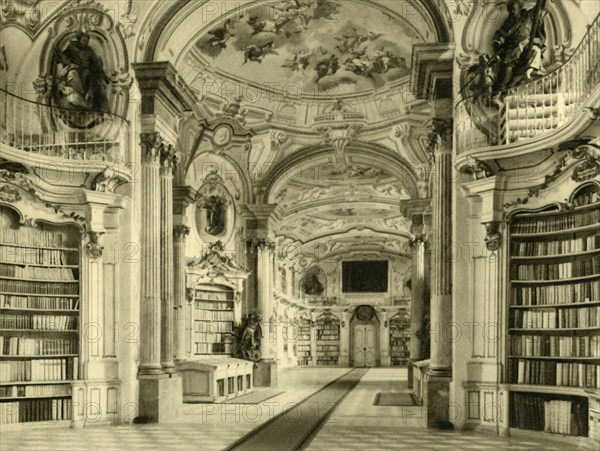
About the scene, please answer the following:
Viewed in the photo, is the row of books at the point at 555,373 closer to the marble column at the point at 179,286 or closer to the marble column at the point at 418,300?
the marble column at the point at 179,286

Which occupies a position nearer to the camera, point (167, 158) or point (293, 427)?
point (293, 427)

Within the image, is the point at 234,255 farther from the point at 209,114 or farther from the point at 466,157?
the point at 466,157

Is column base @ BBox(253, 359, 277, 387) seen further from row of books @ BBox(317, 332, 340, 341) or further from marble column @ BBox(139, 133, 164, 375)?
row of books @ BBox(317, 332, 340, 341)

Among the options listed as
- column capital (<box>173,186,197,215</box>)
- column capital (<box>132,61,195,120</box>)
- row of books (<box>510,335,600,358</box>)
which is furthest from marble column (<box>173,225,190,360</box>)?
row of books (<box>510,335,600,358</box>)

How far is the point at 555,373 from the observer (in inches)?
383

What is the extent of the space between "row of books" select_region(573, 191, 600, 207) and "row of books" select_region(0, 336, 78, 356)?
269 inches

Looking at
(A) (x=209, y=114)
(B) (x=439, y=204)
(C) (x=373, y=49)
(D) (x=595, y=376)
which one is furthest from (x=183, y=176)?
(D) (x=595, y=376)

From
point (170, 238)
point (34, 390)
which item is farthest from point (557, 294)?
point (34, 390)

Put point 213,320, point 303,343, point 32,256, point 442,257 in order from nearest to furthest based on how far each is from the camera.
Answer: point 32,256
point 442,257
point 213,320
point 303,343

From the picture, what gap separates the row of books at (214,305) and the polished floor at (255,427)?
4.66m

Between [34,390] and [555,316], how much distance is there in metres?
6.79

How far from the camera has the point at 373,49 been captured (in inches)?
632

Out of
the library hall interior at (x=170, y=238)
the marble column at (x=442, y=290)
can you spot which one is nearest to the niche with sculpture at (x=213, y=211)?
the library hall interior at (x=170, y=238)

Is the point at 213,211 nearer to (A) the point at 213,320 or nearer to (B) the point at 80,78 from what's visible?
(A) the point at 213,320
